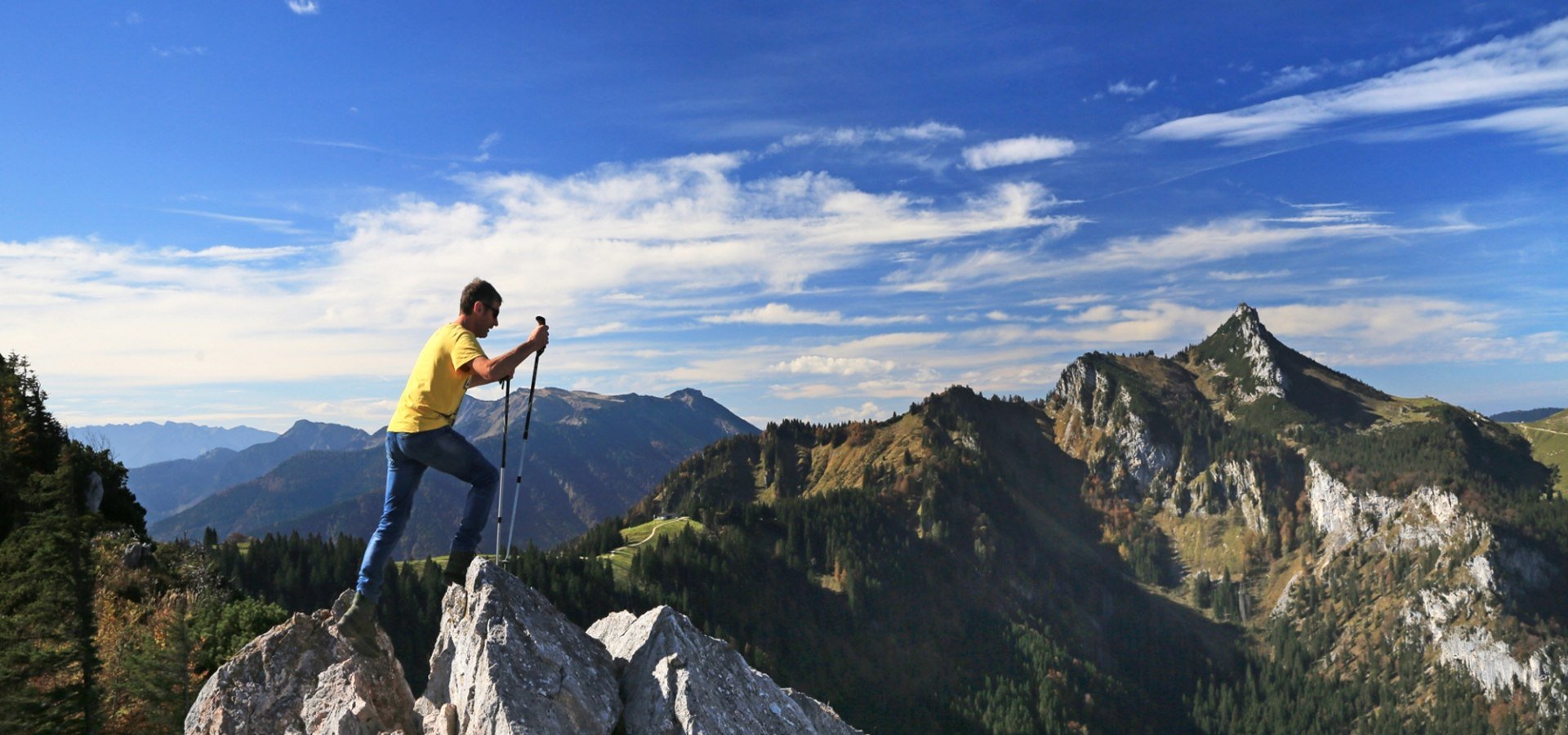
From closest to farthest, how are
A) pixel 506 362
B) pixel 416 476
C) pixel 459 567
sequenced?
pixel 506 362
pixel 416 476
pixel 459 567

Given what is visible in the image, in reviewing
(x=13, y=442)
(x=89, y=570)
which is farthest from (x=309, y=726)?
(x=13, y=442)

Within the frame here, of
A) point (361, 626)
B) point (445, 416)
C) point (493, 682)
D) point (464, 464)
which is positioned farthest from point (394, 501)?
point (493, 682)

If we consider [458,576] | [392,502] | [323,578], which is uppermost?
[392,502]

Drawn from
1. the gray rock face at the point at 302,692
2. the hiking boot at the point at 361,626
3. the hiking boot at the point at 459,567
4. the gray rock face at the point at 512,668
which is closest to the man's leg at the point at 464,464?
the hiking boot at the point at 459,567

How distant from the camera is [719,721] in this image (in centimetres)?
1631

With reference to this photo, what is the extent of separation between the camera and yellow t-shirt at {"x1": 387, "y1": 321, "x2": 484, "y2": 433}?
48.0ft

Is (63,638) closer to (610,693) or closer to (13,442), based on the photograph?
(610,693)

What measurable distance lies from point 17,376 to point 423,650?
85.7 metres

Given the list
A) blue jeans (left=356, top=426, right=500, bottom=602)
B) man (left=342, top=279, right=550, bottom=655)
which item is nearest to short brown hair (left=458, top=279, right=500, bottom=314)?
man (left=342, top=279, right=550, bottom=655)

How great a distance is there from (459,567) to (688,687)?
548 centimetres

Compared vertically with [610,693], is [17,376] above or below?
above

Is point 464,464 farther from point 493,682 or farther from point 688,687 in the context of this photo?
point 688,687

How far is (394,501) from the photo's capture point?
49.4 ft

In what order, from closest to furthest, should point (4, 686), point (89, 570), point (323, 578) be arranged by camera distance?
point (4, 686) → point (89, 570) → point (323, 578)
